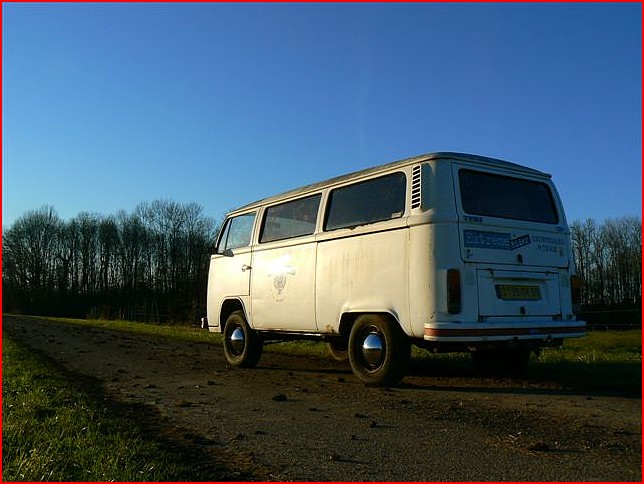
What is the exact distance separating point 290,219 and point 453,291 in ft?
11.4

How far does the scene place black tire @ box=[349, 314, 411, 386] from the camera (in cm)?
684

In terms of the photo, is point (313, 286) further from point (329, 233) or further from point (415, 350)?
point (415, 350)

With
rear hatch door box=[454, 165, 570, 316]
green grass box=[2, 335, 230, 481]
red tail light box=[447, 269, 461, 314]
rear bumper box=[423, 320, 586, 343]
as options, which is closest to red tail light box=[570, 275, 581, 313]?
rear hatch door box=[454, 165, 570, 316]

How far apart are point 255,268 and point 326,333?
2218 millimetres

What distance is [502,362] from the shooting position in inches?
320

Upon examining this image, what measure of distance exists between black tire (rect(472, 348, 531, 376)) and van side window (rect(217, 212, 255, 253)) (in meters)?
4.28

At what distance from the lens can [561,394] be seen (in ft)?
20.7

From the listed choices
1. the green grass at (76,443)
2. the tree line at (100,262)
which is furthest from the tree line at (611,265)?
the green grass at (76,443)

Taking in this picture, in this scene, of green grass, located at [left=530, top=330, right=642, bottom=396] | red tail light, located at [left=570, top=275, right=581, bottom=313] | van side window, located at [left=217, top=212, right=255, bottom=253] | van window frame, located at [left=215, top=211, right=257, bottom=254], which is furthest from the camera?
van window frame, located at [left=215, top=211, right=257, bottom=254]

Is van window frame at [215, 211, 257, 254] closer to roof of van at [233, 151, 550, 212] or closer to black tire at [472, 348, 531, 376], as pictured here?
roof of van at [233, 151, 550, 212]

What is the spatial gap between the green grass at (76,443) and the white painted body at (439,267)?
9.82 ft

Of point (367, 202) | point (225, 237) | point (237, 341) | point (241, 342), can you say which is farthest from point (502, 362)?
point (225, 237)

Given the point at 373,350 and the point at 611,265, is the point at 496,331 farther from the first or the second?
the point at 611,265

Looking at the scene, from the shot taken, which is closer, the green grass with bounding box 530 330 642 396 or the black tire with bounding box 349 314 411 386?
the green grass with bounding box 530 330 642 396
